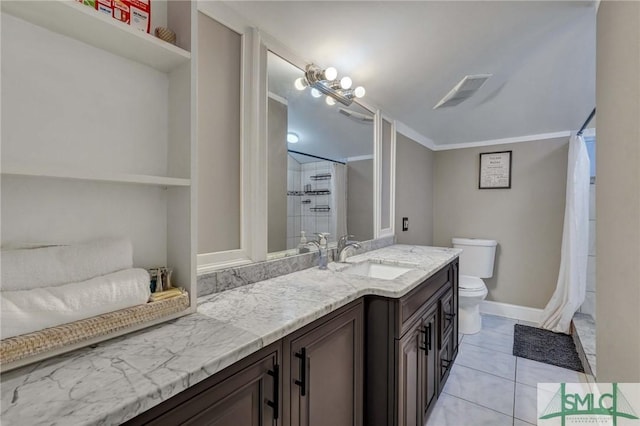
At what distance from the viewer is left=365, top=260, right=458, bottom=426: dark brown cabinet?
1203mm

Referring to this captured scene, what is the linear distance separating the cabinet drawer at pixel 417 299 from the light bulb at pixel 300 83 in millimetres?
1220

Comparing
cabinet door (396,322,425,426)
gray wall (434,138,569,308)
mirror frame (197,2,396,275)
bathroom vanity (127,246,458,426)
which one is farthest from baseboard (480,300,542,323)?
mirror frame (197,2,396,275)

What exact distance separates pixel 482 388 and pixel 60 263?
7.73ft

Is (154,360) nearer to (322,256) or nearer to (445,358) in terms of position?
(322,256)

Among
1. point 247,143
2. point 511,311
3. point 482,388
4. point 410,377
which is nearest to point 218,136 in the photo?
point 247,143

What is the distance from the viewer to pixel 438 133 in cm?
314

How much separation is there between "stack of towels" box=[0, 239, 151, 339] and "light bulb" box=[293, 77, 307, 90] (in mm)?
1196

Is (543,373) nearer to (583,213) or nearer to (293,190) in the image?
(583,213)

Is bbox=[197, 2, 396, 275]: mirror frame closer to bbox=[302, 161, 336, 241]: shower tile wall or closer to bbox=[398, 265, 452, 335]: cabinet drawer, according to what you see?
bbox=[302, 161, 336, 241]: shower tile wall

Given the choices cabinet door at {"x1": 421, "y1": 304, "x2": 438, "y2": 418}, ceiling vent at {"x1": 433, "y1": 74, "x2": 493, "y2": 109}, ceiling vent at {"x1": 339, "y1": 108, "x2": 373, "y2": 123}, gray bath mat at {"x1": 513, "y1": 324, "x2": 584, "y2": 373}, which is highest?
ceiling vent at {"x1": 433, "y1": 74, "x2": 493, "y2": 109}

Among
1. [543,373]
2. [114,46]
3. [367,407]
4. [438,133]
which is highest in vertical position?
[438,133]

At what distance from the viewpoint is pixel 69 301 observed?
0.65m

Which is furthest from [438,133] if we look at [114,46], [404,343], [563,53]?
[114,46]

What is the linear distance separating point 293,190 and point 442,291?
1.11 meters
